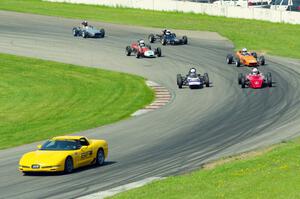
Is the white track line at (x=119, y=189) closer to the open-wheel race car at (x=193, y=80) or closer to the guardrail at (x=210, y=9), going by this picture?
the open-wheel race car at (x=193, y=80)

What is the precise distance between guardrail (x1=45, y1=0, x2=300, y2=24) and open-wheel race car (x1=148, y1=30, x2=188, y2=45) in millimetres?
12538

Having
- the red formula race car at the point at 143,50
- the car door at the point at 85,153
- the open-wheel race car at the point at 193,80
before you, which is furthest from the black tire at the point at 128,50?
the car door at the point at 85,153

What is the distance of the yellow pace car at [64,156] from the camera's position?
30938 mm

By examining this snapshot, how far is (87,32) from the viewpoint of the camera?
76812 millimetres

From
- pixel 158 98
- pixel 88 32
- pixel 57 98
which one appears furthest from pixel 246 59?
pixel 88 32

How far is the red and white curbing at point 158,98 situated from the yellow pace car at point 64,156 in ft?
47.8

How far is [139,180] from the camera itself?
1168 inches

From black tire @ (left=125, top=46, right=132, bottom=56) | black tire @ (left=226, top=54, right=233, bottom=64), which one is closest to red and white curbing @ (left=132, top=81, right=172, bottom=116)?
black tire @ (left=226, top=54, right=233, bottom=64)

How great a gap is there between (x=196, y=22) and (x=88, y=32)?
1180cm

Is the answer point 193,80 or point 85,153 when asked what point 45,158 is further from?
point 193,80

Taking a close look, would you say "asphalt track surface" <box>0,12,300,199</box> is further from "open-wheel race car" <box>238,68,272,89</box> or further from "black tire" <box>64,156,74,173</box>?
"open-wheel race car" <box>238,68,272,89</box>

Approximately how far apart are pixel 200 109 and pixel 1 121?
34.8ft

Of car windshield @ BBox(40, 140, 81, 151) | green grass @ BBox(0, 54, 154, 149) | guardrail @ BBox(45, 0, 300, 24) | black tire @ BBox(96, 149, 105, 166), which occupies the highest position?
guardrail @ BBox(45, 0, 300, 24)

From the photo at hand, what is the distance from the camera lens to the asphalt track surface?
1225 inches
